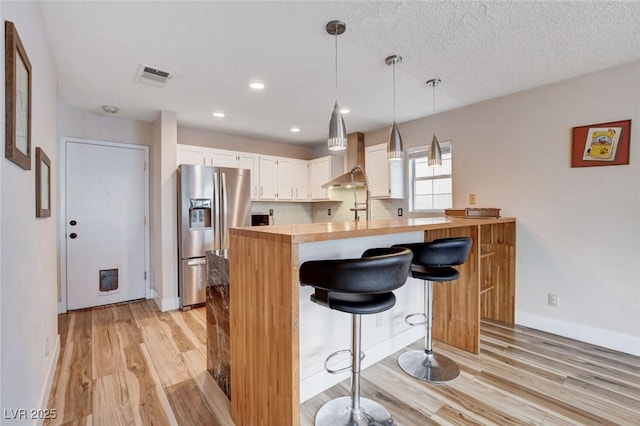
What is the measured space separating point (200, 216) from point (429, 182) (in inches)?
Answer: 118

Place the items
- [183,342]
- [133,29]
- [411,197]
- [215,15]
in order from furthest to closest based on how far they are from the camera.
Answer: [411,197] → [183,342] → [133,29] → [215,15]

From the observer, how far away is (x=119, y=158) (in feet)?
12.5

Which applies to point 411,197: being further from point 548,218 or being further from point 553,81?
point 553,81

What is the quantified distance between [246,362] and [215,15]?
2.04 meters

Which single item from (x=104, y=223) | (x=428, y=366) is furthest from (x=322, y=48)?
(x=104, y=223)

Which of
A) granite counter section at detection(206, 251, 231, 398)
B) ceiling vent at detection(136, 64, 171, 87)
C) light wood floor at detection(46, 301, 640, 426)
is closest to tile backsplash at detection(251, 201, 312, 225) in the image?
ceiling vent at detection(136, 64, 171, 87)

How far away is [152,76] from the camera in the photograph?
2.62 meters

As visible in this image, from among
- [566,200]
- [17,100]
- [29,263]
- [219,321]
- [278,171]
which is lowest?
[219,321]

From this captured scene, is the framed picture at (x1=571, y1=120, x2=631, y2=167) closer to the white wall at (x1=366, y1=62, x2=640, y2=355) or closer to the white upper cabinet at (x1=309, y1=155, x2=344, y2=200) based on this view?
the white wall at (x1=366, y1=62, x2=640, y2=355)

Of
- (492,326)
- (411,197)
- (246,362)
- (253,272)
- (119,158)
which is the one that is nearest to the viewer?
(253,272)

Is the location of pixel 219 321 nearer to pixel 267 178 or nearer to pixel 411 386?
pixel 411 386

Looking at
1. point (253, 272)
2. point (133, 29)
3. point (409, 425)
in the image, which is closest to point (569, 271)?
point (409, 425)

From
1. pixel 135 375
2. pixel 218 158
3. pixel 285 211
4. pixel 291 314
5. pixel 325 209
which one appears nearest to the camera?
pixel 291 314

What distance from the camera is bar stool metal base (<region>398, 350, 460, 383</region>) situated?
2075 millimetres
